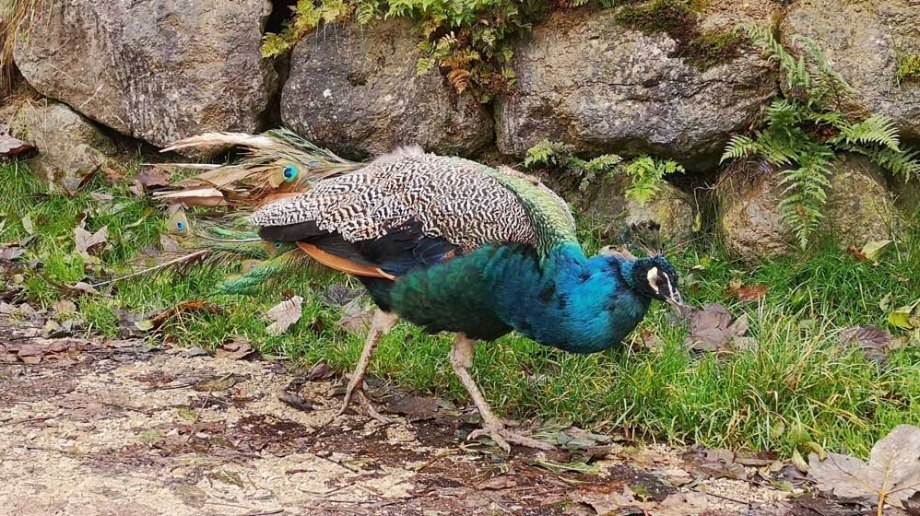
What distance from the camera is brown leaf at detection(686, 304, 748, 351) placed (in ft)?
13.1

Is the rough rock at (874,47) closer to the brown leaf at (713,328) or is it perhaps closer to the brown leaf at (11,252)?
the brown leaf at (713,328)

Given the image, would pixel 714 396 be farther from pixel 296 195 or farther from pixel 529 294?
pixel 296 195

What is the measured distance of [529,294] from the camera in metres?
3.30

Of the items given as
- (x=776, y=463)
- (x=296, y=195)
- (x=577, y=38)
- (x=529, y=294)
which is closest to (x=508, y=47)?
(x=577, y=38)

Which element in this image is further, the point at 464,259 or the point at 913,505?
the point at 464,259

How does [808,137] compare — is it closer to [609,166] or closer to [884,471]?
[609,166]

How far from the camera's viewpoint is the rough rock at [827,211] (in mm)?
4625

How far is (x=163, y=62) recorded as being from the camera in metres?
5.48

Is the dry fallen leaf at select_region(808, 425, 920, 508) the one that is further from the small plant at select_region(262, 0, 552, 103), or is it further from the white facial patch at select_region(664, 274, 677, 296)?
the small plant at select_region(262, 0, 552, 103)

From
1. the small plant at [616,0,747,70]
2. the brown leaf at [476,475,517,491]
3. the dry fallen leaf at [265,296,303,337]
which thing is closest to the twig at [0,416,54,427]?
the dry fallen leaf at [265,296,303,337]

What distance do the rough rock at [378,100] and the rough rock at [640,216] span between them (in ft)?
2.26

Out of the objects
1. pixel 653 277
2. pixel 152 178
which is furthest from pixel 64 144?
pixel 653 277

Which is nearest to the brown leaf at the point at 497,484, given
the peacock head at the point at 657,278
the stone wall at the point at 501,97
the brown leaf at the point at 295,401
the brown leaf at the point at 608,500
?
the brown leaf at the point at 608,500

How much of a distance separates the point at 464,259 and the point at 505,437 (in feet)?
2.08
